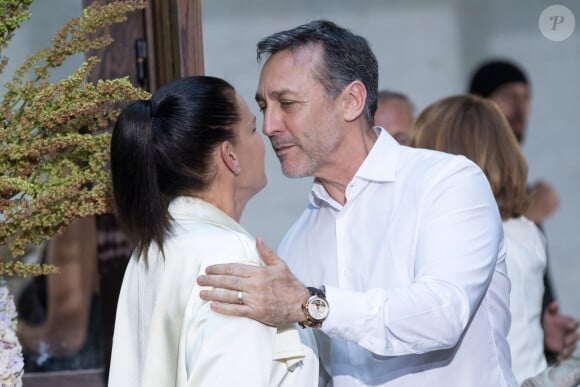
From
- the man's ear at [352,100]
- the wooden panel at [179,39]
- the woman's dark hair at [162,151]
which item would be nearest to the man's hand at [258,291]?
the woman's dark hair at [162,151]

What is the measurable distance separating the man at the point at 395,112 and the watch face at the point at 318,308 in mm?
2362

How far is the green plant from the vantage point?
246cm

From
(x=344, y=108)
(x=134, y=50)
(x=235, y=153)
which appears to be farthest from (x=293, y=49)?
(x=134, y=50)

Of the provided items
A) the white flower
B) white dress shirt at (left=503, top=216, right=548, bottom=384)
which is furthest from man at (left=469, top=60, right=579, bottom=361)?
the white flower

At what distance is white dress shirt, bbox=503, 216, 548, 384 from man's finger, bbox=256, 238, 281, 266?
1.48 metres

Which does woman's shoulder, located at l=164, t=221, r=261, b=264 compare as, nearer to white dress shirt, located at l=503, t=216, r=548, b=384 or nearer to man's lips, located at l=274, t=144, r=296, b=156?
man's lips, located at l=274, t=144, r=296, b=156

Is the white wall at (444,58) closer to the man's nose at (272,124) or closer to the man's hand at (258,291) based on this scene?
the man's nose at (272,124)

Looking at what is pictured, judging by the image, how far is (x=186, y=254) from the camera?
2211 millimetres

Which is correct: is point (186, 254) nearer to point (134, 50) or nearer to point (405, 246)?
point (405, 246)

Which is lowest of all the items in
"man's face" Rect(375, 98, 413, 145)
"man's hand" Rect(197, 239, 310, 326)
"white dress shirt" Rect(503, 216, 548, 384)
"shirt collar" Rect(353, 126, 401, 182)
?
"white dress shirt" Rect(503, 216, 548, 384)

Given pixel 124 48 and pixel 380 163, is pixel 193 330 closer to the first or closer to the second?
pixel 380 163

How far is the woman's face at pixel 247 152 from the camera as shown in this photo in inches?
94.4

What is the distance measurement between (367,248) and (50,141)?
74cm

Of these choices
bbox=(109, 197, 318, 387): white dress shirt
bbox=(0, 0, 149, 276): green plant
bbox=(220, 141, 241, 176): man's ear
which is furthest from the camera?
bbox=(0, 0, 149, 276): green plant
